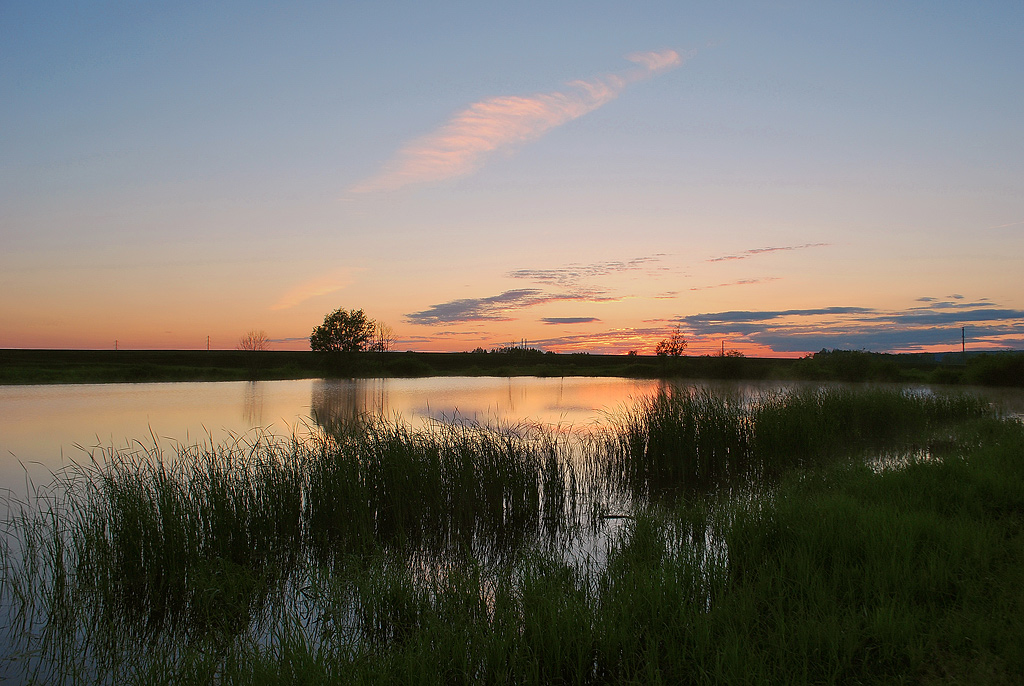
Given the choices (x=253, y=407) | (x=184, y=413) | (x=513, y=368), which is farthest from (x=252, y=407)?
(x=513, y=368)

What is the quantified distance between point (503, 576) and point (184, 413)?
23.8m

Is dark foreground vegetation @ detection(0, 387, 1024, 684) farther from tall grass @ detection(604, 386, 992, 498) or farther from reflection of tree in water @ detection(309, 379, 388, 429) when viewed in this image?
reflection of tree in water @ detection(309, 379, 388, 429)

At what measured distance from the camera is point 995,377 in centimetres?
3547

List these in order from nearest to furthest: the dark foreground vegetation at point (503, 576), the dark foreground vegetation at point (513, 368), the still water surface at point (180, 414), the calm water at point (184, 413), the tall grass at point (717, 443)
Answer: the dark foreground vegetation at point (503, 576) < the tall grass at point (717, 443) < the still water surface at point (180, 414) < the calm water at point (184, 413) < the dark foreground vegetation at point (513, 368)

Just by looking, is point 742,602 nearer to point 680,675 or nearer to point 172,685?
point 680,675

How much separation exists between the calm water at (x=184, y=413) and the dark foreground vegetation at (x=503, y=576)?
123 inches

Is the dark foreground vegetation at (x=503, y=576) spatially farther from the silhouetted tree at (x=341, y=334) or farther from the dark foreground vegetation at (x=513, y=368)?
the silhouetted tree at (x=341, y=334)

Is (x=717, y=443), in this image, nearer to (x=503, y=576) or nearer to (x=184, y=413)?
(x=503, y=576)

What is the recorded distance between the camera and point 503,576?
554 centimetres

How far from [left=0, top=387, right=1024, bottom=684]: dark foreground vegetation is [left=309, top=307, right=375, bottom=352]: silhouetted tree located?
52304 mm

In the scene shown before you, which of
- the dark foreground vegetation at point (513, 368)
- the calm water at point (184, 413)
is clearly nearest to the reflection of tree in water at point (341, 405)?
the calm water at point (184, 413)

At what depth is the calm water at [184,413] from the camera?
51.8ft

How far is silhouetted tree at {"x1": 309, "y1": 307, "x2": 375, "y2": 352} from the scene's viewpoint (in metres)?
62.1

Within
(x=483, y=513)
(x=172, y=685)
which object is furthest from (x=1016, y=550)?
(x=172, y=685)
